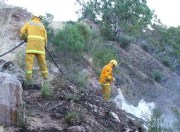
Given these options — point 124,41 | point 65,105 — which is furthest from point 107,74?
point 124,41

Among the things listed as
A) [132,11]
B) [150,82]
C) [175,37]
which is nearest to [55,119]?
[150,82]

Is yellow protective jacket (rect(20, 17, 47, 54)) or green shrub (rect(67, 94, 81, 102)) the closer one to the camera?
green shrub (rect(67, 94, 81, 102))

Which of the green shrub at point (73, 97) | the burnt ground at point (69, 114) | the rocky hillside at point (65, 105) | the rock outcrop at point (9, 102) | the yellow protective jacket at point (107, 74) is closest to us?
the rock outcrop at point (9, 102)

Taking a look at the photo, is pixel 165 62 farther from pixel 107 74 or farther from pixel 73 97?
pixel 73 97

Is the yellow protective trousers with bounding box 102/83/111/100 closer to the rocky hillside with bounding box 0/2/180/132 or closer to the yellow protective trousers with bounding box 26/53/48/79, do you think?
the rocky hillside with bounding box 0/2/180/132

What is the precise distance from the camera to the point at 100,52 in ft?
62.3

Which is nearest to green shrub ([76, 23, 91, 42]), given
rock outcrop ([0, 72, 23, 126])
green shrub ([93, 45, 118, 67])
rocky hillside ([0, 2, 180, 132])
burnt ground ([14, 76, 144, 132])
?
green shrub ([93, 45, 118, 67])

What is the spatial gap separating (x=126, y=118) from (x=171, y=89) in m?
14.2

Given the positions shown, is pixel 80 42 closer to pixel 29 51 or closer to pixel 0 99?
pixel 29 51

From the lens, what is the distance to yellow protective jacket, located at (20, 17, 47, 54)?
1039cm

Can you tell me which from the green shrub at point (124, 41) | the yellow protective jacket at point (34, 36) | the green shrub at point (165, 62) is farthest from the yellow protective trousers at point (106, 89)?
the green shrub at point (165, 62)

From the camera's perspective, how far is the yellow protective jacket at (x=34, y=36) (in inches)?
409

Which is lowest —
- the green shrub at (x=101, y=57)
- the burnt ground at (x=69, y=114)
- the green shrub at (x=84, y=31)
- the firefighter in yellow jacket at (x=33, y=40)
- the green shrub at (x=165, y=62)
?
the green shrub at (x=165, y=62)

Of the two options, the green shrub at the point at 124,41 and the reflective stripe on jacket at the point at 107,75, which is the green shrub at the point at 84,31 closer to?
the reflective stripe on jacket at the point at 107,75
